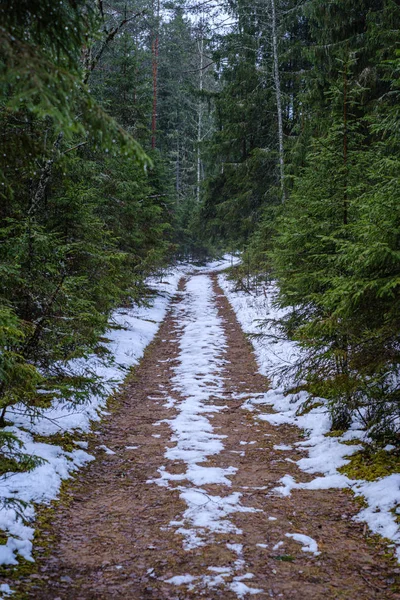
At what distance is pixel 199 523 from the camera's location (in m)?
4.42

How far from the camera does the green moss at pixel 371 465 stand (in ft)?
17.0

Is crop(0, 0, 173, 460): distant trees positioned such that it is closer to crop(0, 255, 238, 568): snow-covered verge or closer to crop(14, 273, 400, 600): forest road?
crop(0, 255, 238, 568): snow-covered verge

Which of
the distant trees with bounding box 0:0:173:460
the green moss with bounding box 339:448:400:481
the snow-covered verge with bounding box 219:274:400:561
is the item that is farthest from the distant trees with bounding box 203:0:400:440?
the distant trees with bounding box 0:0:173:460

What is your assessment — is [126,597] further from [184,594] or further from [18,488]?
[18,488]

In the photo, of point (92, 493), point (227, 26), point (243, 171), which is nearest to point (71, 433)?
point (92, 493)

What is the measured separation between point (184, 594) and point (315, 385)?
13.7 ft

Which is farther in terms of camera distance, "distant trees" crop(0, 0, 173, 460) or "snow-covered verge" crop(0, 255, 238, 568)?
"snow-covered verge" crop(0, 255, 238, 568)

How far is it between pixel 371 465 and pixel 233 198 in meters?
20.0

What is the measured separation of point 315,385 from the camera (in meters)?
6.89

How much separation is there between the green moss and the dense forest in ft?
0.83

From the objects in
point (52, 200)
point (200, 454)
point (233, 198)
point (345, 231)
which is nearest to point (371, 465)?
point (200, 454)

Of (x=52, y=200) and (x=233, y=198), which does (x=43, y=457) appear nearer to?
(x=52, y=200)

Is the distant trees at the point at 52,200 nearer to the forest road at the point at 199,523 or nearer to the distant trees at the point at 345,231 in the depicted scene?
the forest road at the point at 199,523

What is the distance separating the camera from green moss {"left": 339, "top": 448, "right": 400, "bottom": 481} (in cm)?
520
